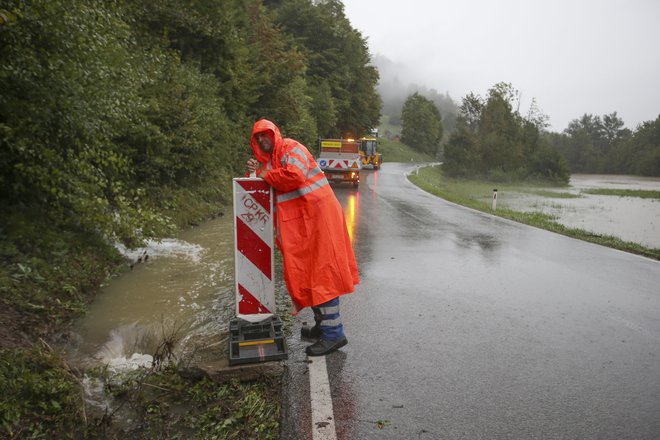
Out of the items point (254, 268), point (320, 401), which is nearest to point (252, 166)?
point (254, 268)

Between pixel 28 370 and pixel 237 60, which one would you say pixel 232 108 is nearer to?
pixel 237 60

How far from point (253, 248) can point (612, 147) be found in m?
129

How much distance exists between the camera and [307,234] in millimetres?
3840

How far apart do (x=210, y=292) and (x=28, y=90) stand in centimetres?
292

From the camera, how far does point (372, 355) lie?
4.03 meters

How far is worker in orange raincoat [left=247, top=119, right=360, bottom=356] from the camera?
3814 millimetres

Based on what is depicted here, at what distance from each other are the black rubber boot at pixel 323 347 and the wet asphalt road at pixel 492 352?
8 centimetres

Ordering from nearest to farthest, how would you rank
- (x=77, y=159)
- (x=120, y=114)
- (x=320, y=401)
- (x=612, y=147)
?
(x=320, y=401), (x=77, y=159), (x=120, y=114), (x=612, y=147)

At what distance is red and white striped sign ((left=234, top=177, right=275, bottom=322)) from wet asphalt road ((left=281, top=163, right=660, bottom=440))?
512 millimetres

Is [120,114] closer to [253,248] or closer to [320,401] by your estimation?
[253,248]

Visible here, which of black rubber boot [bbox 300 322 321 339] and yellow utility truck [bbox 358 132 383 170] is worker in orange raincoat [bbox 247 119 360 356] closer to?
black rubber boot [bbox 300 322 321 339]

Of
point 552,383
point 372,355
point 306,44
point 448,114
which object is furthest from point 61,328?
point 448,114

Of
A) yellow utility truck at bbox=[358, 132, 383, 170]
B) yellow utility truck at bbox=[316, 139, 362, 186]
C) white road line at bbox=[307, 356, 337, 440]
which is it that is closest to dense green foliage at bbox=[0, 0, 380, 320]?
yellow utility truck at bbox=[316, 139, 362, 186]

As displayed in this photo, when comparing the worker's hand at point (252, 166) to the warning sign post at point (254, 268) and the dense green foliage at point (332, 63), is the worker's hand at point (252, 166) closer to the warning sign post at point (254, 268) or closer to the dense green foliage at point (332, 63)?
the warning sign post at point (254, 268)
